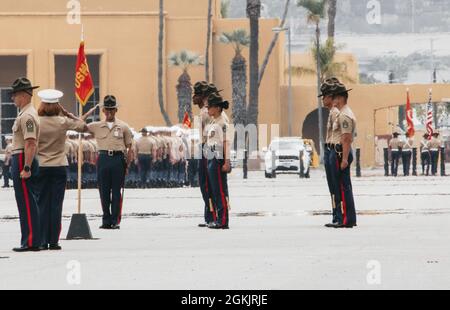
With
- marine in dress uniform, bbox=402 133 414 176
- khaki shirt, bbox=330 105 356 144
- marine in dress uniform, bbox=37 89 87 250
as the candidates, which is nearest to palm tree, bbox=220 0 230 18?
marine in dress uniform, bbox=402 133 414 176

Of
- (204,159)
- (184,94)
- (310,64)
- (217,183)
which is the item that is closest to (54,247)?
(217,183)

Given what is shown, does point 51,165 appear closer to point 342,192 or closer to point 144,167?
point 342,192

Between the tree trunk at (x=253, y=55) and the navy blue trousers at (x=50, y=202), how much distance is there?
2206 inches

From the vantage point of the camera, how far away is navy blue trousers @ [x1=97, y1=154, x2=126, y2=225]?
2272 centimetres

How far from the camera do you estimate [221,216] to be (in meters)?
22.3

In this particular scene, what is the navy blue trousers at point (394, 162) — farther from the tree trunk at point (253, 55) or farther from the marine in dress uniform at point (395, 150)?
the tree trunk at point (253, 55)

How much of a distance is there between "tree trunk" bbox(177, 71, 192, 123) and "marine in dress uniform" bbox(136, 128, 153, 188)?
3771cm

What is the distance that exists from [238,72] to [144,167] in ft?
124

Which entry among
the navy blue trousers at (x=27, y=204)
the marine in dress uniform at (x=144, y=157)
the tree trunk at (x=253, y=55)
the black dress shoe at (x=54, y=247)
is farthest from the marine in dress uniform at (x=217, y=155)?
the tree trunk at (x=253, y=55)

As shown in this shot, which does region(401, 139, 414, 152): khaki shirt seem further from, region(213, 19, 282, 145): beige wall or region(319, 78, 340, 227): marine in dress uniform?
region(319, 78, 340, 227): marine in dress uniform

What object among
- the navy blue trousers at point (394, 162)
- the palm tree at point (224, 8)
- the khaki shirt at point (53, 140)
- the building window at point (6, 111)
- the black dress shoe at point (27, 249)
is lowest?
the black dress shoe at point (27, 249)

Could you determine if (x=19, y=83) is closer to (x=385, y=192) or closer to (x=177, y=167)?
(x=385, y=192)

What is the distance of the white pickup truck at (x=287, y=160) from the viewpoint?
58625 millimetres
